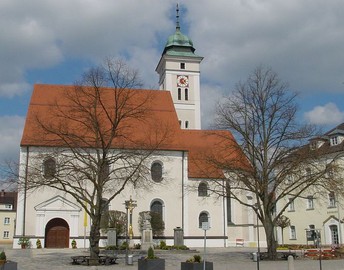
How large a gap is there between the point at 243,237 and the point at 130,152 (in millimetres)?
22586

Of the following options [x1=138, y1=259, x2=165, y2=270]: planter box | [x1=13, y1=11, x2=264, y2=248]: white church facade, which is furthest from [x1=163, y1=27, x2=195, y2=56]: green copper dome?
[x1=138, y1=259, x2=165, y2=270]: planter box

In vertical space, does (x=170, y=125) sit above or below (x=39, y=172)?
above

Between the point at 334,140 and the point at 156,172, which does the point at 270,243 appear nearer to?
the point at 156,172

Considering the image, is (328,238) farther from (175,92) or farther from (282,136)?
(175,92)

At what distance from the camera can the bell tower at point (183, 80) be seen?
55.9 m

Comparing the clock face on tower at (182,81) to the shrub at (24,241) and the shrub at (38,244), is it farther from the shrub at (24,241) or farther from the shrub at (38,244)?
the shrub at (24,241)

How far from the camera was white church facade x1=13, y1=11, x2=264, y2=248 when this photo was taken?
38.8m

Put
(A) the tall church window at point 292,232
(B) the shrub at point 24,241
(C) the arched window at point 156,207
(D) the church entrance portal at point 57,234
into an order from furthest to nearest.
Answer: (A) the tall church window at point 292,232, (C) the arched window at point 156,207, (D) the church entrance portal at point 57,234, (B) the shrub at point 24,241

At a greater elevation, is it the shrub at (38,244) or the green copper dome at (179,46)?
the green copper dome at (179,46)

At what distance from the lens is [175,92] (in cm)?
5662

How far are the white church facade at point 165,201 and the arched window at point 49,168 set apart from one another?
9.59 meters

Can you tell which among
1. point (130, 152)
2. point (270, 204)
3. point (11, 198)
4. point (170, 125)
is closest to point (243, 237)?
point (170, 125)

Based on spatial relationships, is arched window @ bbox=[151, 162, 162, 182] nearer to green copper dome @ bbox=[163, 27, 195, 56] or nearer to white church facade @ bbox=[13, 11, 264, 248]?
white church facade @ bbox=[13, 11, 264, 248]

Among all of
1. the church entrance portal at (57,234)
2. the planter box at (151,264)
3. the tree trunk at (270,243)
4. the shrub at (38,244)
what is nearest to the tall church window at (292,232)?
the tree trunk at (270,243)
